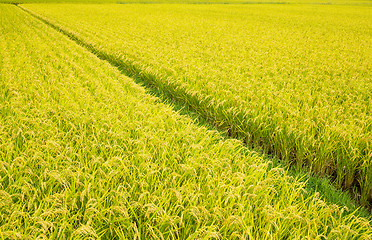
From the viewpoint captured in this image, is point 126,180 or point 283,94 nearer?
point 126,180

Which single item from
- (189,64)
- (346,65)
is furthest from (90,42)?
(346,65)

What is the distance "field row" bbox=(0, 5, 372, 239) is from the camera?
74.0 inches

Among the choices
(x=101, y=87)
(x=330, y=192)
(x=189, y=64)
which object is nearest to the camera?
(x=330, y=192)

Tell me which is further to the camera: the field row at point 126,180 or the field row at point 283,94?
the field row at point 283,94

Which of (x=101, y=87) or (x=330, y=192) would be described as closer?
(x=330, y=192)

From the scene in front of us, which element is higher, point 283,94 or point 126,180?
point 283,94

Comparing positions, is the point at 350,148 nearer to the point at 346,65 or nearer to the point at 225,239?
the point at 225,239

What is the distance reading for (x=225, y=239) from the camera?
183 centimetres

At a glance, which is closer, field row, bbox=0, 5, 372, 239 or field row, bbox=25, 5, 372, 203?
field row, bbox=0, 5, 372, 239

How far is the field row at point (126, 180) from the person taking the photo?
1.88m

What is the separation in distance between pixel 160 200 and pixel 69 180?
0.96 m

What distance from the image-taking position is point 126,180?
96.4 inches

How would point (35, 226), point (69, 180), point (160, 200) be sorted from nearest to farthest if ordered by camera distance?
→ point (35, 226), point (160, 200), point (69, 180)

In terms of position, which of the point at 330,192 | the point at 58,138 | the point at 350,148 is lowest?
the point at 330,192
